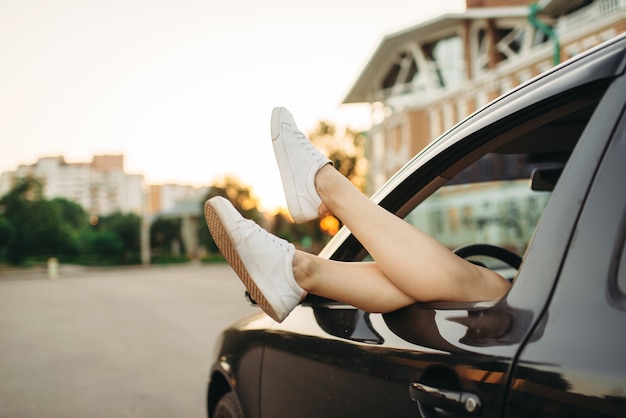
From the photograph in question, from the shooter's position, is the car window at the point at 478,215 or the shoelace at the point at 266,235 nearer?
the shoelace at the point at 266,235

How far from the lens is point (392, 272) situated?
160 centimetres

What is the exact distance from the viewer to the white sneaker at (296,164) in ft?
6.77

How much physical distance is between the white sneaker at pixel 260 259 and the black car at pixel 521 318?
0.69 ft

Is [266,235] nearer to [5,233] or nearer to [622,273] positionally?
[622,273]

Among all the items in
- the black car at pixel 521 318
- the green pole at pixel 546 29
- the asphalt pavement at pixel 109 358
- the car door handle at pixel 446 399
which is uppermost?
the green pole at pixel 546 29

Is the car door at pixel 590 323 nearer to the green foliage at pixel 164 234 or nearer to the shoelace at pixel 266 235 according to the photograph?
the shoelace at pixel 266 235

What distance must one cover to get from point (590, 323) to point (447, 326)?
0.36 meters

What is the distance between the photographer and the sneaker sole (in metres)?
1.77

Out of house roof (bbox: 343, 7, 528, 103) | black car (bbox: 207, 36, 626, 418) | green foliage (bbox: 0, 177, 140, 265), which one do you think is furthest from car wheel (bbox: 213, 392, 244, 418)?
green foliage (bbox: 0, 177, 140, 265)

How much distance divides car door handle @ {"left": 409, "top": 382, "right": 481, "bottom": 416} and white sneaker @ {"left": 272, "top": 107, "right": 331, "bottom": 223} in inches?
31.1

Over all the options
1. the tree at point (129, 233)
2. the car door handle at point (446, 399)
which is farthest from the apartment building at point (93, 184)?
the car door handle at point (446, 399)

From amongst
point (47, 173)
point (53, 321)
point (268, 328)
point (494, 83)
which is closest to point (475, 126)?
point (268, 328)

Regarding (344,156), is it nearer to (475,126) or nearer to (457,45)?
(457,45)

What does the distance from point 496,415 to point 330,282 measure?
0.61 metres
